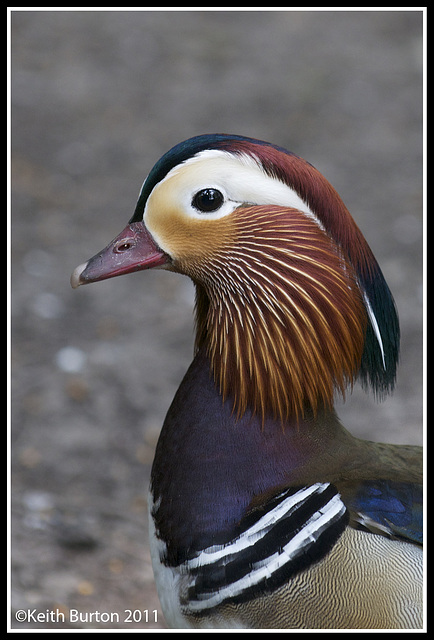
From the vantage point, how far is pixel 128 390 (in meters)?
3.64

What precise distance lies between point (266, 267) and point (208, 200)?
0.22 meters

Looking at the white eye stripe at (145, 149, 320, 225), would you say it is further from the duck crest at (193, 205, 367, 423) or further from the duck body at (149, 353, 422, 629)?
the duck body at (149, 353, 422, 629)

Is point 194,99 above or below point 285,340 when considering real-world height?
above

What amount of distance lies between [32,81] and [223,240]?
205 inches

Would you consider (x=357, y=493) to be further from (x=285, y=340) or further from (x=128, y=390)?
(x=128, y=390)

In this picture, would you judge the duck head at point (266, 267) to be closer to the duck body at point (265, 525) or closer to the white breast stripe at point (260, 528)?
the duck body at point (265, 525)

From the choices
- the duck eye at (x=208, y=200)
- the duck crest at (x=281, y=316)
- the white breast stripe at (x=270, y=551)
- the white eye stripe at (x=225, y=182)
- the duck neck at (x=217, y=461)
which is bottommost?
the white breast stripe at (x=270, y=551)

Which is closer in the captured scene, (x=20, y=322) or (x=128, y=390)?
(x=128, y=390)

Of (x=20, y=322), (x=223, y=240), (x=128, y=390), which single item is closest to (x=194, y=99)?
(x=20, y=322)

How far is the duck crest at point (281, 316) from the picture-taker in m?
1.74

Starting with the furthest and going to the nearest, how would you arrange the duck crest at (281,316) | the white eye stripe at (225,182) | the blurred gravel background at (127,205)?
the blurred gravel background at (127,205) < the duck crest at (281,316) < the white eye stripe at (225,182)

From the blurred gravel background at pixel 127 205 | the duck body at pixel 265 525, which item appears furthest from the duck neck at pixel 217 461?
the blurred gravel background at pixel 127 205

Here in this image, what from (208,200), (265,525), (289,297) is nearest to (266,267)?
(289,297)

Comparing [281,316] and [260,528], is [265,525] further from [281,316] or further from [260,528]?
[281,316]
